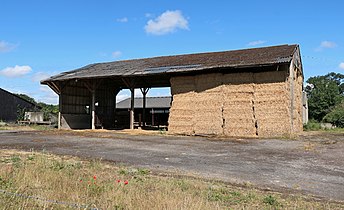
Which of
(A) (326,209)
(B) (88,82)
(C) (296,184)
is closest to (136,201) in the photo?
(A) (326,209)

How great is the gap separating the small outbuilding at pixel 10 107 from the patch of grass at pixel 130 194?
116 feet

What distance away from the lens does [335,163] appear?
8.40 meters

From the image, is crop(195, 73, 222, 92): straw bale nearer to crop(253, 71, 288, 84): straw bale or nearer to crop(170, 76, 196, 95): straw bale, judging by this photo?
crop(170, 76, 196, 95): straw bale

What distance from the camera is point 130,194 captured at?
4.50 metres

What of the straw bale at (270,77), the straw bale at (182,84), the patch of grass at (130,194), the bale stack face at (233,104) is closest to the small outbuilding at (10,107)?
the straw bale at (182,84)

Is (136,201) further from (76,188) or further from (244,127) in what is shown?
(244,127)

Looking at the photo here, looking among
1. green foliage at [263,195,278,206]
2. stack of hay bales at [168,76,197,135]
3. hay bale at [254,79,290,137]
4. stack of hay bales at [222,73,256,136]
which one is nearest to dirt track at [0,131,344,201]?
green foliage at [263,195,278,206]

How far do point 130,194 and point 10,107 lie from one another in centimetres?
3856

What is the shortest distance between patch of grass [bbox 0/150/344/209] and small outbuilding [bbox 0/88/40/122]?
3533cm

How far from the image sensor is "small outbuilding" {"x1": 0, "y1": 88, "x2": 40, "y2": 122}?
37.1 metres

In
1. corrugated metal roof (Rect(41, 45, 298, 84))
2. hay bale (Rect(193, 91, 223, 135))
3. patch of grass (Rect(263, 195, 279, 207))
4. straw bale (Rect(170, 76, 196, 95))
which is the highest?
corrugated metal roof (Rect(41, 45, 298, 84))

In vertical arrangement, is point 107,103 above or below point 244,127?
above

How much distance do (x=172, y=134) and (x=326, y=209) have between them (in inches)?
590

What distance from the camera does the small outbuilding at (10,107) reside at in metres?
37.1
